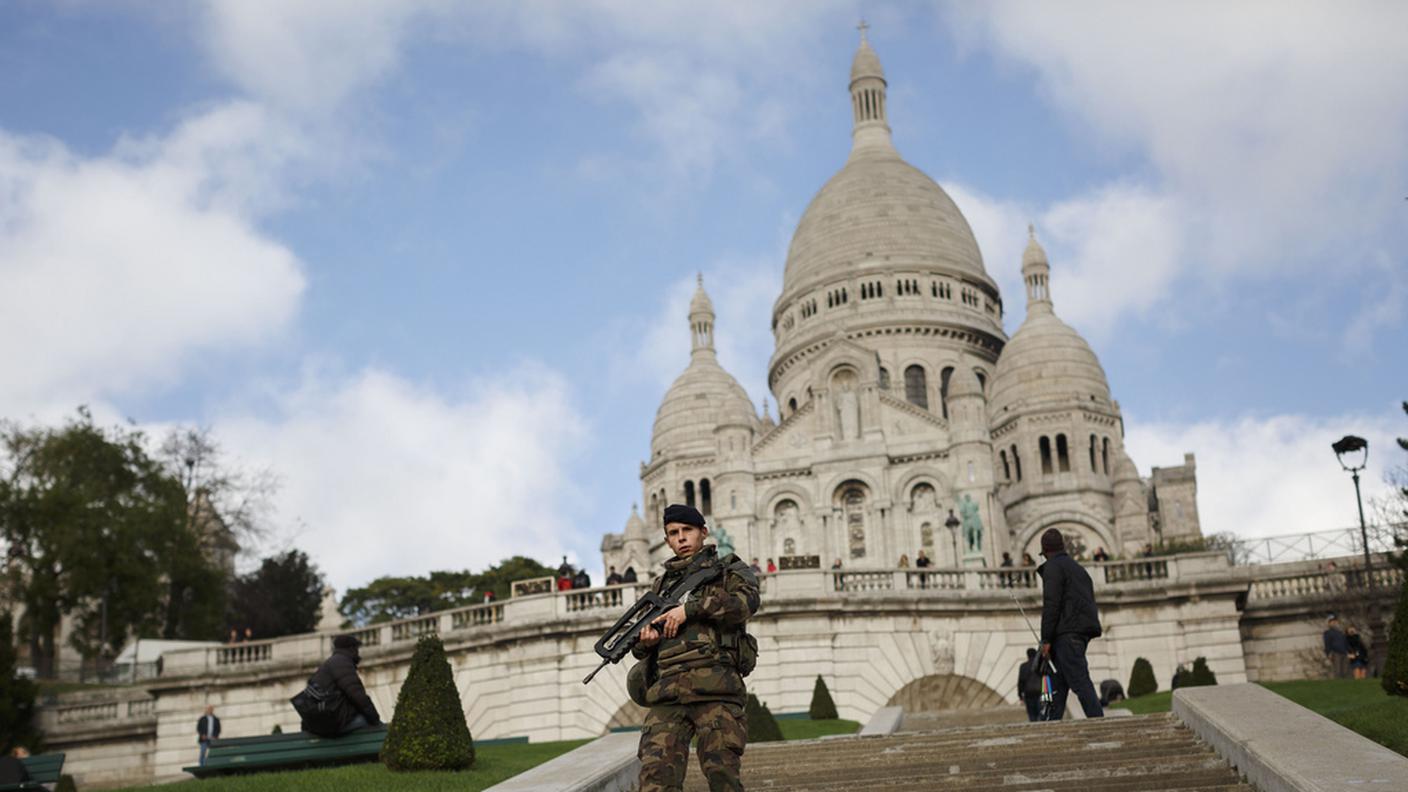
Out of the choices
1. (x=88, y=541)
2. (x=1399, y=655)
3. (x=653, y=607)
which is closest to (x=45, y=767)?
(x=653, y=607)

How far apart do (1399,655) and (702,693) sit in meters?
9.19

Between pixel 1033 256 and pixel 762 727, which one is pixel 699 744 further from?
pixel 1033 256

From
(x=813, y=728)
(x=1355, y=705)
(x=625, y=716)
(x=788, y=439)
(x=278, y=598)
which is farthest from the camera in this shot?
(x=788, y=439)

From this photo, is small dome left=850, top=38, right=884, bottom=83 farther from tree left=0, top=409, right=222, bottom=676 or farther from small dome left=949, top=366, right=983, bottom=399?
tree left=0, top=409, right=222, bottom=676

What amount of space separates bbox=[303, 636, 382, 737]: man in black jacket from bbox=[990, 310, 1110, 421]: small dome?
60.4 m

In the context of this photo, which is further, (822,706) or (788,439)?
(788,439)

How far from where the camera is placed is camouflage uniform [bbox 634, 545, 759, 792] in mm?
8555

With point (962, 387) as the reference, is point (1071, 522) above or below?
below

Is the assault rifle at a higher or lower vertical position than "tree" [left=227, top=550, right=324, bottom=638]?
lower

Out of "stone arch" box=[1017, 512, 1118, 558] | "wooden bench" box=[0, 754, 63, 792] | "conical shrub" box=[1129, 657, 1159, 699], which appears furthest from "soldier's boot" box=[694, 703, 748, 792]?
"stone arch" box=[1017, 512, 1118, 558]

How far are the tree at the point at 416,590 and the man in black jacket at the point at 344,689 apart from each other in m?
56.6

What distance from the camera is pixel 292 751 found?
53.1 feet

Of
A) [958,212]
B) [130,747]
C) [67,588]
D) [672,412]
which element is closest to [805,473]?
[672,412]

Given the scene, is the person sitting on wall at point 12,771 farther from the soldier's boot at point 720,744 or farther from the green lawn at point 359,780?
the soldier's boot at point 720,744
